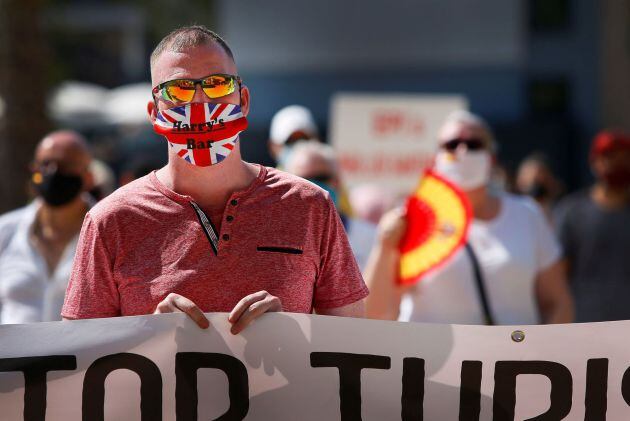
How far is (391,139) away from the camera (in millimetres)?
9727

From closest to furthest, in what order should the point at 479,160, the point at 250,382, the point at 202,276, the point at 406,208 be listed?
the point at 202,276 < the point at 250,382 < the point at 406,208 < the point at 479,160

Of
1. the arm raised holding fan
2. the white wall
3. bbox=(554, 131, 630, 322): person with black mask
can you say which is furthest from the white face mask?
the white wall

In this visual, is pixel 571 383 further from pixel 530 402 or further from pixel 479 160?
pixel 479 160

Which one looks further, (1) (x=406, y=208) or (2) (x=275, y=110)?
(2) (x=275, y=110)

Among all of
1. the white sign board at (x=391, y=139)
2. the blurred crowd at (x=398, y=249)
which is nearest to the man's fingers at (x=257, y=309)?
the blurred crowd at (x=398, y=249)

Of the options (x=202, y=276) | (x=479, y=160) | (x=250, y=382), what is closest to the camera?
(x=202, y=276)

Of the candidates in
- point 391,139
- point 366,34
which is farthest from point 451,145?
point 366,34

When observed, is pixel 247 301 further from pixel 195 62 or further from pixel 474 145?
pixel 474 145

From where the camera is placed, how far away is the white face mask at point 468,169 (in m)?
5.27

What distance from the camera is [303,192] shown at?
300 centimetres

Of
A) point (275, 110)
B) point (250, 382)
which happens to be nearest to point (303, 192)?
point (250, 382)

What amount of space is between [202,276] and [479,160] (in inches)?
104

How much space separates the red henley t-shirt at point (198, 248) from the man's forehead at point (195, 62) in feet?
0.91

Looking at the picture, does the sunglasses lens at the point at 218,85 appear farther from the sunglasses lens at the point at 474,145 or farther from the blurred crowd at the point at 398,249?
the sunglasses lens at the point at 474,145
